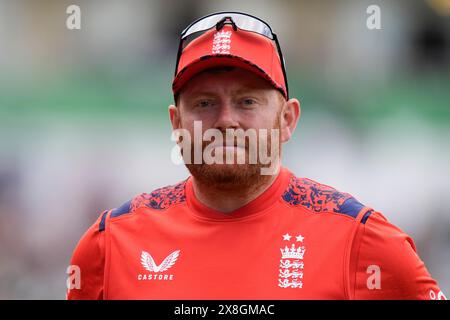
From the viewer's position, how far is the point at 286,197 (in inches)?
92.4

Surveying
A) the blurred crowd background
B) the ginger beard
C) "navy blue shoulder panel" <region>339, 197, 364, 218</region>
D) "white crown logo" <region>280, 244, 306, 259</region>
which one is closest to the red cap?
the ginger beard

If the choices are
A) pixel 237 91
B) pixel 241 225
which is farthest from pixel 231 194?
pixel 237 91

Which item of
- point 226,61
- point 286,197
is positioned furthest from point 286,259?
point 226,61

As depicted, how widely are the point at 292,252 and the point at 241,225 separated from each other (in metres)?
0.21

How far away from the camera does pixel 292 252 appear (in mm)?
2176

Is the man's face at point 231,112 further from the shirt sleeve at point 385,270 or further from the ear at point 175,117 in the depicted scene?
the shirt sleeve at point 385,270

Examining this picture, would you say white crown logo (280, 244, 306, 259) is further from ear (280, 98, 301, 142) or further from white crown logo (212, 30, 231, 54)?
white crown logo (212, 30, 231, 54)

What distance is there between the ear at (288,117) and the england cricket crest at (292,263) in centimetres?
41

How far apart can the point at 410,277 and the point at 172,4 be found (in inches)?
162

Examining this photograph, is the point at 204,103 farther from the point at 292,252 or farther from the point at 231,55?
the point at 292,252

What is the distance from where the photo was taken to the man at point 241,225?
6.95 feet

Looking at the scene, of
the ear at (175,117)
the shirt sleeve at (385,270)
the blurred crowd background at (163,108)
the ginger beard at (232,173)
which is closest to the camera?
the shirt sleeve at (385,270)

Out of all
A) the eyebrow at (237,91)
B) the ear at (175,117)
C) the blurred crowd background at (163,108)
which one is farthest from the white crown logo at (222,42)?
the blurred crowd background at (163,108)

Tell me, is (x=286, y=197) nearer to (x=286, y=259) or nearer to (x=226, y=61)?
(x=286, y=259)
